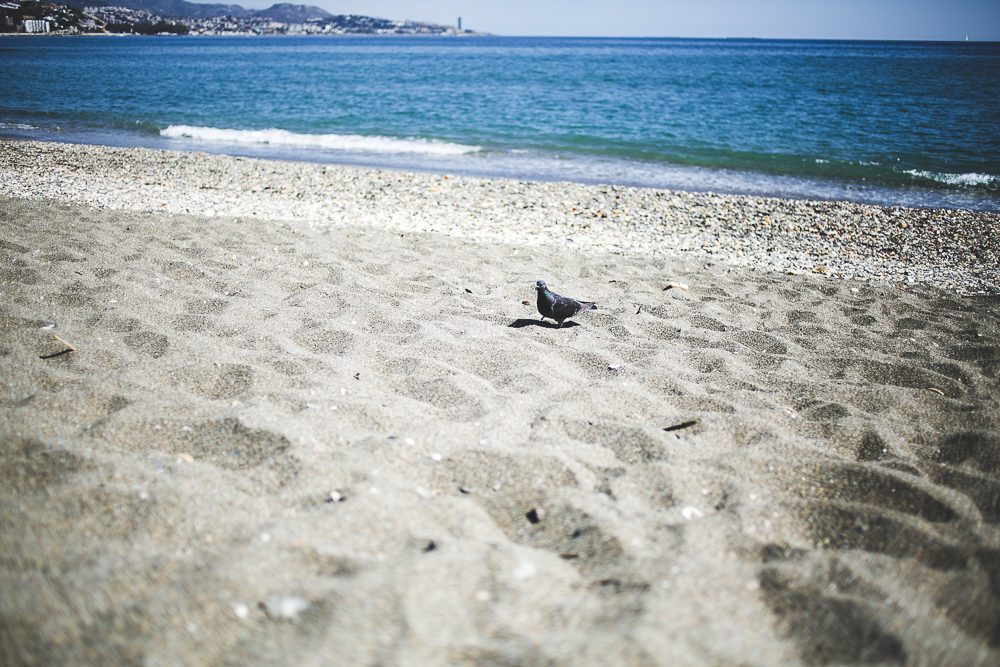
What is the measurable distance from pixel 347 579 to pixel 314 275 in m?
3.39

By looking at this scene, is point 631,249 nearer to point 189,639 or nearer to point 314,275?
point 314,275

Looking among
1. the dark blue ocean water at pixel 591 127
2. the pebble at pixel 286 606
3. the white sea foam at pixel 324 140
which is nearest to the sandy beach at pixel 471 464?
the pebble at pixel 286 606

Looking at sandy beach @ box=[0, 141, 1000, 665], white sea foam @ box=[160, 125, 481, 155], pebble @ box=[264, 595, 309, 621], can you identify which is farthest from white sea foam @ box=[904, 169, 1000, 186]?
pebble @ box=[264, 595, 309, 621]

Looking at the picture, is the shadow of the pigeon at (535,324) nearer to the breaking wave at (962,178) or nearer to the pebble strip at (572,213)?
the pebble strip at (572,213)

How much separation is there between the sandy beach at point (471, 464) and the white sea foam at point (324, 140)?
9840 millimetres

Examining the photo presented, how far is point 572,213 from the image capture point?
780 centimetres

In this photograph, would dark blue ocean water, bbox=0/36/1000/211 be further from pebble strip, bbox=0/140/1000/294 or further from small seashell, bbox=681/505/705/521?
small seashell, bbox=681/505/705/521

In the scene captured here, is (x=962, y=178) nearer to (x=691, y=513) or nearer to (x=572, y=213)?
(x=572, y=213)

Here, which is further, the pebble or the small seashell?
the small seashell

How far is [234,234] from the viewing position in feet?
17.9

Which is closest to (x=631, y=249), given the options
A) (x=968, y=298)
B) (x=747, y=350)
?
(x=747, y=350)

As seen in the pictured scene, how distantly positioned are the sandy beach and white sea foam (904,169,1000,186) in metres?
8.11

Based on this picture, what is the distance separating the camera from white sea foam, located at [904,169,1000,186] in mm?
10703

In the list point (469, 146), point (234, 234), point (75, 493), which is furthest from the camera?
point (469, 146)
